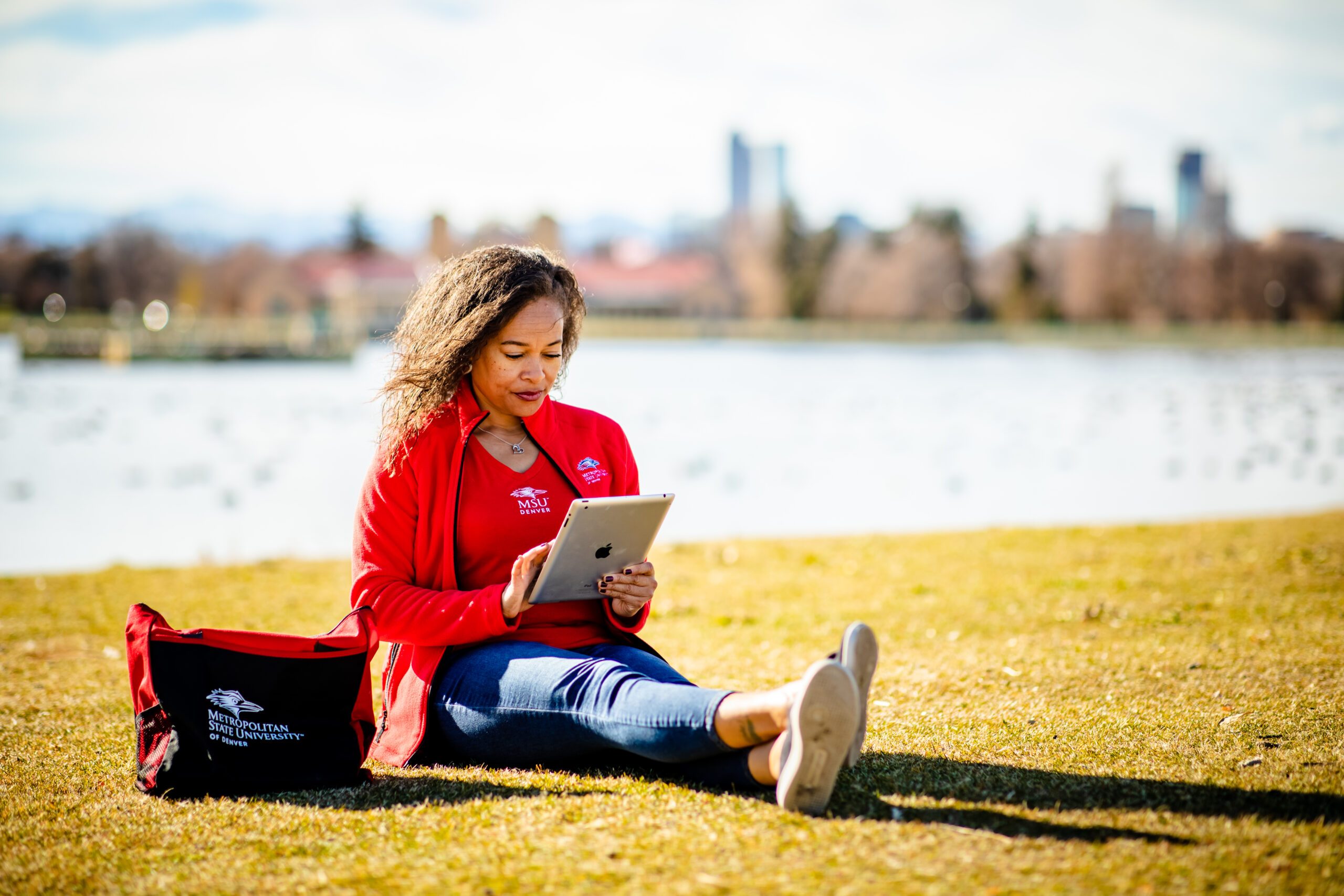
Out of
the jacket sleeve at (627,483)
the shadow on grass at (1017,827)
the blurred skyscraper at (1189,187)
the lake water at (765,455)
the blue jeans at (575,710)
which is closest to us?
the shadow on grass at (1017,827)

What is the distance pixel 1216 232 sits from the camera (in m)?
66.1

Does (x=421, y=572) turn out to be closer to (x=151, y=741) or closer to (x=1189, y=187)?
(x=151, y=741)

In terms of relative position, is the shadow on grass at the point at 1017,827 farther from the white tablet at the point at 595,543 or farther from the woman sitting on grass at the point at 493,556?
the white tablet at the point at 595,543

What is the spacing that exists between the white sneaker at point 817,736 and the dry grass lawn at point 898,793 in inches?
3.3

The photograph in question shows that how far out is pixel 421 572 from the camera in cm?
356

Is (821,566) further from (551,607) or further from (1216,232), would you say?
(1216,232)

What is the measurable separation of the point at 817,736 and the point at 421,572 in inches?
54.1

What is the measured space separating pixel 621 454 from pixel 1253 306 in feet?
213

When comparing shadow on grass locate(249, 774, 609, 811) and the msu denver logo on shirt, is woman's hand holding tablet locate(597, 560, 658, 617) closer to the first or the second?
the msu denver logo on shirt

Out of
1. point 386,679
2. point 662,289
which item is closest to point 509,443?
point 386,679

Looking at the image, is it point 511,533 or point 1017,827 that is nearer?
point 1017,827

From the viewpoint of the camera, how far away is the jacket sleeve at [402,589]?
11.3 feet

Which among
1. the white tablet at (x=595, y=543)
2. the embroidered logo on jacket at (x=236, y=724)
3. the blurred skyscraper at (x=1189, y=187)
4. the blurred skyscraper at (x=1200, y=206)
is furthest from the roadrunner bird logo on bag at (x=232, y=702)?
the blurred skyscraper at (x=1189, y=187)

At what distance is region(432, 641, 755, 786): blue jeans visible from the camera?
3.09m
